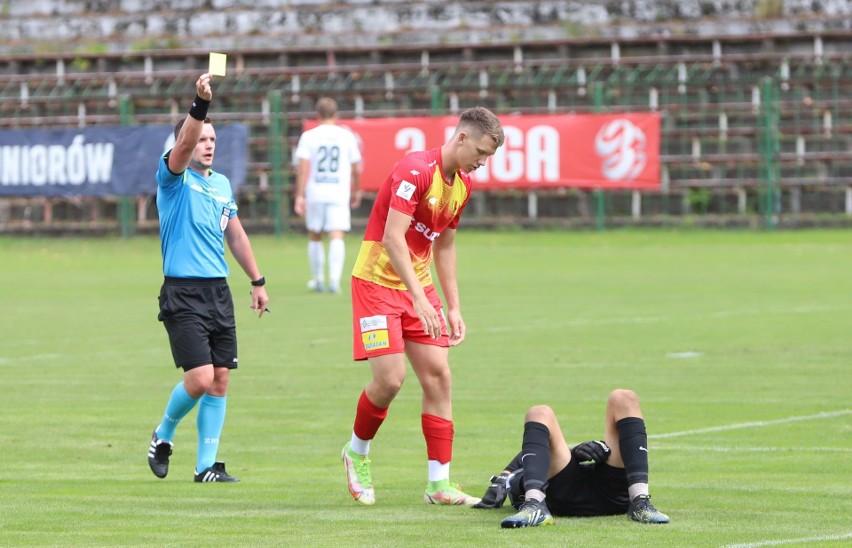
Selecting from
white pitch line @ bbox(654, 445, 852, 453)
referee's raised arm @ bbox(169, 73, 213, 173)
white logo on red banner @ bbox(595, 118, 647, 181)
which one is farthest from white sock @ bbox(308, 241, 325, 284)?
referee's raised arm @ bbox(169, 73, 213, 173)

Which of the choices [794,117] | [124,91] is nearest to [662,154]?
[794,117]

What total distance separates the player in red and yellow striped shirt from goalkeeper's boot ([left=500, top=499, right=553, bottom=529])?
0.90 metres

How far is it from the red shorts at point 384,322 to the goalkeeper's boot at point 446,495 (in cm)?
69

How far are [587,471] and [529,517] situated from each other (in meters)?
0.54

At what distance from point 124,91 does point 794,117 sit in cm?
1700

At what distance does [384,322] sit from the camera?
28.6 feet

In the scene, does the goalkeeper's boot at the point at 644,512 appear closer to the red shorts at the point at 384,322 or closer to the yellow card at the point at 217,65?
the red shorts at the point at 384,322

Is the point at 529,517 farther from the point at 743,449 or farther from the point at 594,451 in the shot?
the point at 743,449

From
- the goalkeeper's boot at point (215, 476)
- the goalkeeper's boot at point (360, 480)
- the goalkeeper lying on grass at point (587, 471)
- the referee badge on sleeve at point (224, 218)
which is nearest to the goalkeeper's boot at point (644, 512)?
the goalkeeper lying on grass at point (587, 471)

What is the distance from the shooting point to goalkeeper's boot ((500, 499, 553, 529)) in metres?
7.68

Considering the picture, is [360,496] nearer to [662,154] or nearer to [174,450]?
[174,450]

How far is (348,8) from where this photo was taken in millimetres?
46406

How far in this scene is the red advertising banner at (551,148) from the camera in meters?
36.2

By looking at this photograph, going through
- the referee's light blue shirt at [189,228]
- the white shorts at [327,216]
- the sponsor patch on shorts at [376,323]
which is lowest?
the white shorts at [327,216]
